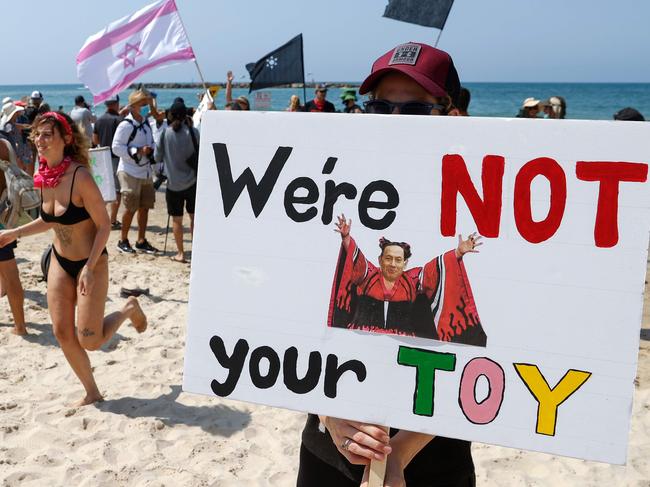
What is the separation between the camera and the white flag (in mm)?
7789

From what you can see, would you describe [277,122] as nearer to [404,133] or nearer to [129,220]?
[404,133]

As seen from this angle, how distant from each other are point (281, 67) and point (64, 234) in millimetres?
6184

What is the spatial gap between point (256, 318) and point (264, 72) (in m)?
8.38

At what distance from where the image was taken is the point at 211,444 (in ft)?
12.2

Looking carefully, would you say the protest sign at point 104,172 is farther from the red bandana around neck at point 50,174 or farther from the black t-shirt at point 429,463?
the black t-shirt at point 429,463

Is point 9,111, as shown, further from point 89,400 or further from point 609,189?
point 609,189

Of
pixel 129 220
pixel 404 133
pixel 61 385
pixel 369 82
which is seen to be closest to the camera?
pixel 404 133

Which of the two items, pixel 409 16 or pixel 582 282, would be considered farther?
pixel 409 16

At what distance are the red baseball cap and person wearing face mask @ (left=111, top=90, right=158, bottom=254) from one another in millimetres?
6788

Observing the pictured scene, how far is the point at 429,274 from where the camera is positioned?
→ 1.44 m

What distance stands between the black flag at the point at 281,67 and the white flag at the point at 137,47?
172 cm

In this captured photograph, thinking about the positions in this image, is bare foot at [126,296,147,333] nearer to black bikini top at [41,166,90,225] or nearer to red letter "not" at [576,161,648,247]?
black bikini top at [41,166,90,225]

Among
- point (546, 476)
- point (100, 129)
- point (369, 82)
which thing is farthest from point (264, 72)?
point (369, 82)

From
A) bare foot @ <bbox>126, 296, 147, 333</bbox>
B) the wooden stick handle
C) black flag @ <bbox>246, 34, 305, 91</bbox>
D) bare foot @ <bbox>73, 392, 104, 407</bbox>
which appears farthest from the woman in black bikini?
black flag @ <bbox>246, 34, 305, 91</bbox>
